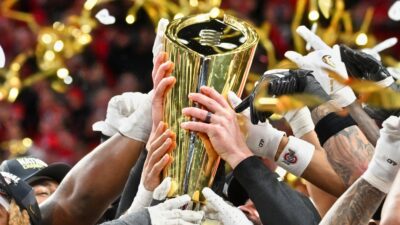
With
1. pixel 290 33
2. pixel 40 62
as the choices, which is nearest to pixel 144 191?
pixel 290 33

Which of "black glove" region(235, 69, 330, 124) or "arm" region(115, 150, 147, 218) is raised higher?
"black glove" region(235, 69, 330, 124)

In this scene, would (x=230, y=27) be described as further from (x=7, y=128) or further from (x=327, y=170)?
(x=7, y=128)

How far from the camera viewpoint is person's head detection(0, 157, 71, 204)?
3504 mm

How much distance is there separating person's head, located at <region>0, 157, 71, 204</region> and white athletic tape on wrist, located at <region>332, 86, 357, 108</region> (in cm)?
94

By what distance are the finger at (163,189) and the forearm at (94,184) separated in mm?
336

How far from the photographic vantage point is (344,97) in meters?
3.11

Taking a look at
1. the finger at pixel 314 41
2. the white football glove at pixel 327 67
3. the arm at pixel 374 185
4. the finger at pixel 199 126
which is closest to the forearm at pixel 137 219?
the finger at pixel 199 126

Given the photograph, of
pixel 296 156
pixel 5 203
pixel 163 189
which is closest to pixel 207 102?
pixel 163 189

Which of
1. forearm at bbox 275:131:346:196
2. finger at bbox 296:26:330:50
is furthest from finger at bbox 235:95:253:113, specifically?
finger at bbox 296:26:330:50

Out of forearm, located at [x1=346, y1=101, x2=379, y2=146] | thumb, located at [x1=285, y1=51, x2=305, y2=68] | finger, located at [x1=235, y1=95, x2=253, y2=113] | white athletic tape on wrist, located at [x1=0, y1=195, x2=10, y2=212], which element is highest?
finger, located at [x1=235, y1=95, x2=253, y2=113]

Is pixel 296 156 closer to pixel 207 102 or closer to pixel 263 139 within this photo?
pixel 263 139

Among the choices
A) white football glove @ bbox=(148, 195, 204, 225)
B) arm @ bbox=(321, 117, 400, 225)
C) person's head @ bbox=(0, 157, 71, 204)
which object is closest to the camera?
arm @ bbox=(321, 117, 400, 225)

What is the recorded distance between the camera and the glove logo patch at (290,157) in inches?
113

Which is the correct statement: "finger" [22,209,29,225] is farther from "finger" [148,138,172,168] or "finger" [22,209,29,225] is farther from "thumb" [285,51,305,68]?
"thumb" [285,51,305,68]
